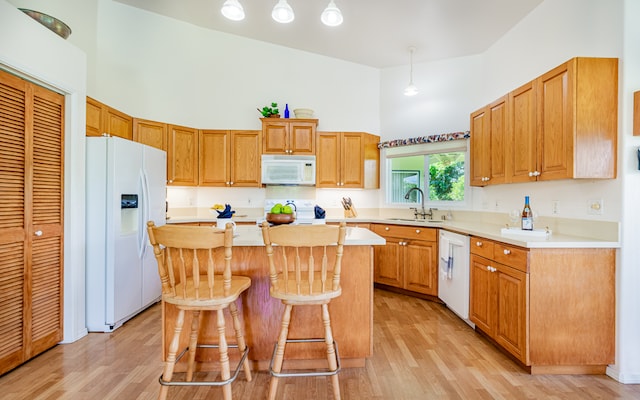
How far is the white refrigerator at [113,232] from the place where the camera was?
8.84 ft

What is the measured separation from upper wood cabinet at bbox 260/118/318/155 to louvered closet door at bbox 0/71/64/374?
235cm

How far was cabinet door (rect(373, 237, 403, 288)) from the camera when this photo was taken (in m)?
3.80

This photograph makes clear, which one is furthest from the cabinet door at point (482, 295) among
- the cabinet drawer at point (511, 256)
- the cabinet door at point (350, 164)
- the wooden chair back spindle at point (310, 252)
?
the cabinet door at point (350, 164)

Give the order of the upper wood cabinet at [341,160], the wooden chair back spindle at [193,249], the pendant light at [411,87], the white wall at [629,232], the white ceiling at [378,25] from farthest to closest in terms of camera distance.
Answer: the upper wood cabinet at [341,160]
the pendant light at [411,87]
the white ceiling at [378,25]
the white wall at [629,232]
the wooden chair back spindle at [193,249]

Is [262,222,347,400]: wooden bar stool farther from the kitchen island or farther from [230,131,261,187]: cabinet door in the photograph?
[230,131,261,187]: cabinet door

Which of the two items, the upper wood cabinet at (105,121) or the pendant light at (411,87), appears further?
the pendant light at (411,87)

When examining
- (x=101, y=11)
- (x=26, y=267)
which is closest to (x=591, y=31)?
(x=26, y=267)

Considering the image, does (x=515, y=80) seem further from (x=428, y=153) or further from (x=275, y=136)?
(x=275, y=136)

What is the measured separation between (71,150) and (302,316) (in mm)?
2336

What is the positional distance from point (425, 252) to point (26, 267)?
361 cm

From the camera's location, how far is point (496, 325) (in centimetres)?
237

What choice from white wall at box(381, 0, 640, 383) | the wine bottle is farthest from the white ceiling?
the wine bottle

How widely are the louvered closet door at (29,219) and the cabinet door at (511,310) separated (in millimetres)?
3455

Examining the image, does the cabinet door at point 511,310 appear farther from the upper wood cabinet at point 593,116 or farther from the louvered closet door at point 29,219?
the louvered closet door at point 29,219
